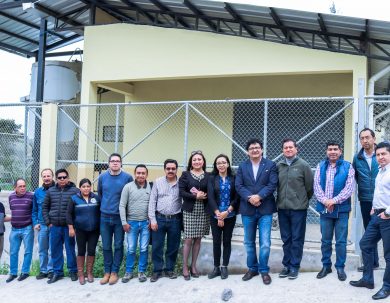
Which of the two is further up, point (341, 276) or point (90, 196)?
point (90, 196)

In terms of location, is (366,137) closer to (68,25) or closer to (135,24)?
(135,24)

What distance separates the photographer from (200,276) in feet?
20.5

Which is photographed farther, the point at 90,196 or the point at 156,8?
the point at 156,8

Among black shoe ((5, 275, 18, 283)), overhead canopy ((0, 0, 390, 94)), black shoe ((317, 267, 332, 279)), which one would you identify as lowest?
black shoe ((5, 275, 18, 283))

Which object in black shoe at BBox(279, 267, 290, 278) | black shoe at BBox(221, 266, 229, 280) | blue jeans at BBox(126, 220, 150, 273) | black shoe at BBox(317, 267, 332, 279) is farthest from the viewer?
blue jeans at BBox(126, 220, 150, 273)

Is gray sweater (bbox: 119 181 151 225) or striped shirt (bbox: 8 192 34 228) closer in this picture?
gray sweater (bbox: 119 181 151 225)

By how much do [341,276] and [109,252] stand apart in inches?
124

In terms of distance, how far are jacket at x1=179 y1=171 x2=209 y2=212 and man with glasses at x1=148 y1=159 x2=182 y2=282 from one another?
6.7 inches

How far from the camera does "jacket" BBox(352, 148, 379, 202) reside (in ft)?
17.4

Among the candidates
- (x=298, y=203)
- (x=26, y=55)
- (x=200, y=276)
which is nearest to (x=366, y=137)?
(x=298, y=203)

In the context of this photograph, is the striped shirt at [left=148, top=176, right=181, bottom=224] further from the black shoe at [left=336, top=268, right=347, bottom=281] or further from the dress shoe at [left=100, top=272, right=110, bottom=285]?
the black shoe at [left=336, top=268, right=347, bottom=281]

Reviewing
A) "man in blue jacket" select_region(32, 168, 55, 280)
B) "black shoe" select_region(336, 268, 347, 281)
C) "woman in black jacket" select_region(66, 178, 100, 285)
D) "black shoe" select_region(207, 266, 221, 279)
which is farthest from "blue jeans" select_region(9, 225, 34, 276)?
"black shoe" select_region(336, 268, 347, 281)

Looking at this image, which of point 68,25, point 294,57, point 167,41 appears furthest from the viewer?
point 68,25

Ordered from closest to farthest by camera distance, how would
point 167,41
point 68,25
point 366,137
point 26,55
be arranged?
1. point 366,137
2. point 167,41
3. point 68,25
4. point 26,55
